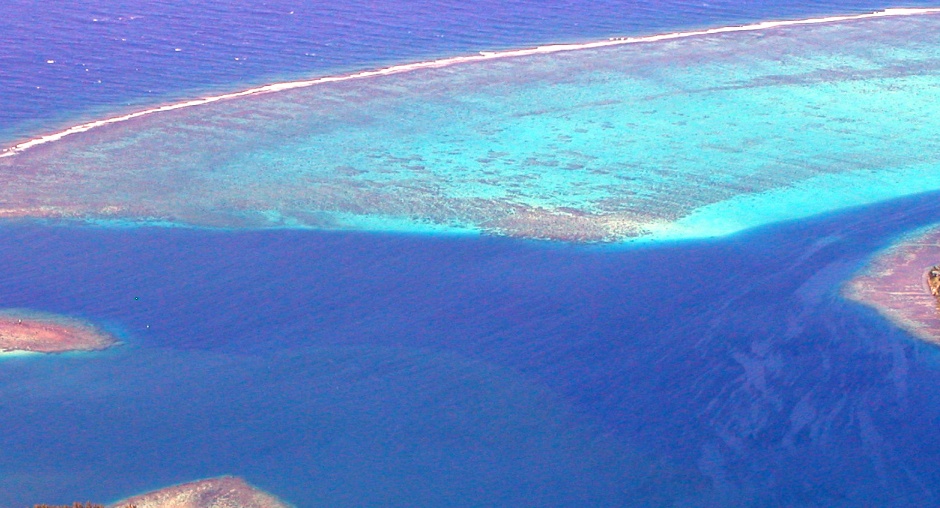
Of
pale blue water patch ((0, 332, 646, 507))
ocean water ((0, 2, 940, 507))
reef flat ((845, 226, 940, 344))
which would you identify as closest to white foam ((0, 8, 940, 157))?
ocean water ((0, 2, 940, 507))

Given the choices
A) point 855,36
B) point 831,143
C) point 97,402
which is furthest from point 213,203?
point 855,36

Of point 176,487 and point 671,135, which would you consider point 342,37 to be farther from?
point 176,487

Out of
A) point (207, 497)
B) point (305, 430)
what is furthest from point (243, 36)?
point (207, 497)

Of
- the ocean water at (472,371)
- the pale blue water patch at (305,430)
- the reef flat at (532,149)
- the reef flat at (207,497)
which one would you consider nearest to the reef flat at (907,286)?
the ocean water at (472,371)

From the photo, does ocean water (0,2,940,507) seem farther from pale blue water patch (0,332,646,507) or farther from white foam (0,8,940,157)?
white foam (0,8,940,157)

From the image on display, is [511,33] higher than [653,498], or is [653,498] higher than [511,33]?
[511,33]
